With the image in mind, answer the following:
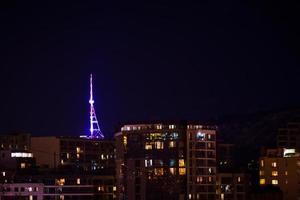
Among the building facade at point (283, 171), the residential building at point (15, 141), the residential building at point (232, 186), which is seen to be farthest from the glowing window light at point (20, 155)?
the building facade at point (283, 171)

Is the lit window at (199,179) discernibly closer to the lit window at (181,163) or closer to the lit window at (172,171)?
the lit window at (181,163)

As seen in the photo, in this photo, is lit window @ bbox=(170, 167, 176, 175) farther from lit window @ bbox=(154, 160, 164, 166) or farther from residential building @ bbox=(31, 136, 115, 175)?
residential building @ bbox=(31, 136, 115, 175)

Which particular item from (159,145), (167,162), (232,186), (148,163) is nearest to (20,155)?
(148,163)

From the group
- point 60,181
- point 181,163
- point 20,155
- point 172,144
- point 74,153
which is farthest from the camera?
point 74,153

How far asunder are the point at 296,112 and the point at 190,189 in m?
89.7

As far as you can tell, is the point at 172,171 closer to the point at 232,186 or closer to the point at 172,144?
the point at 172,144

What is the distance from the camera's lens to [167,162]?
82.3 metres

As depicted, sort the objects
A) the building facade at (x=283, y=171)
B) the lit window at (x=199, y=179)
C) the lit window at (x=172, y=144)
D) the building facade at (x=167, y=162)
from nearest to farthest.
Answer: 1. the building facade at (x=167, y=162)
2. the lit window at (x=172, y=144)
3. the lit window at (x=199, y=179)
4. the building facade at (x=283, y=171)

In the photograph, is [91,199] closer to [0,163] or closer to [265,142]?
[0,163]

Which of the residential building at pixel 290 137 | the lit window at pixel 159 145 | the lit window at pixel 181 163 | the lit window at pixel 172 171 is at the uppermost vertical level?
the residential building at pixel 290 137

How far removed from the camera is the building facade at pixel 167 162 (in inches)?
3228

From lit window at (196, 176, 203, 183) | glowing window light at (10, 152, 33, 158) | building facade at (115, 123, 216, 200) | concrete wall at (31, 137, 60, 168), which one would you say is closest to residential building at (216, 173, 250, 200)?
building facade at (115, 123, 216, 200)

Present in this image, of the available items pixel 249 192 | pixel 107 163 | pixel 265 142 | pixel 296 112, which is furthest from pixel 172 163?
pixel 296 112

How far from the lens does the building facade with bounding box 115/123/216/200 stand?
82.0m
